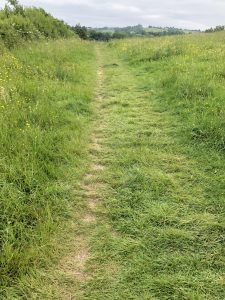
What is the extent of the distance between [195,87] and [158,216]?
198 inches

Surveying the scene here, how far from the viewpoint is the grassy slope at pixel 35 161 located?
133 inches

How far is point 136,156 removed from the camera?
5.34m

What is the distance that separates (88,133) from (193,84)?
11.1 ft

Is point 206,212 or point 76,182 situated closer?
point 206,212

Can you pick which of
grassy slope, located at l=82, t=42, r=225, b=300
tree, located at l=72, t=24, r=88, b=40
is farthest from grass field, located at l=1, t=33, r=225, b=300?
tree, located at l=72, t=24, r=88, b=40

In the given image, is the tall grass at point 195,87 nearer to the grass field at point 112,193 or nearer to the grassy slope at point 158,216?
the grass field at point 112,193

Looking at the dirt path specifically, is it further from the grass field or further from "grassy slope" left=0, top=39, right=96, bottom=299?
"grassy slope" left=0, top=39, right=96, bottom=299

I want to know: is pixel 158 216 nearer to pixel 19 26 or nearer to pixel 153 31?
pixel 19 26

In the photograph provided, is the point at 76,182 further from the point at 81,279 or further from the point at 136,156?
the point at 81,279

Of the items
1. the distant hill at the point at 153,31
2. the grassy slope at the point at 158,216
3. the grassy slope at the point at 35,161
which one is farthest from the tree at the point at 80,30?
the grassy slope at the point at 158,216

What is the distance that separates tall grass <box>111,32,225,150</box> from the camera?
19.9 ft

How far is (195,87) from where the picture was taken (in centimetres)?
817

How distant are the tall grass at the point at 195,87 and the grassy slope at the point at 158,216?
284mm

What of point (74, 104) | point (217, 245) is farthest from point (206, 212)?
point (74, 104)
